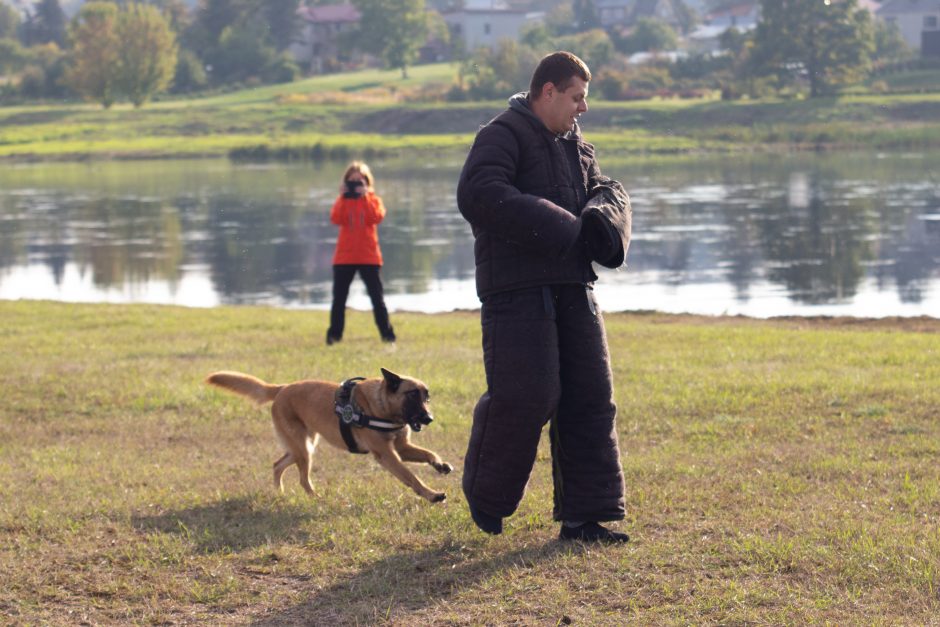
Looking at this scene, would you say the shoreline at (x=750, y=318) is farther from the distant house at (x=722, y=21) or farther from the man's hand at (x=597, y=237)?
the distant house at (x=722, y=21)

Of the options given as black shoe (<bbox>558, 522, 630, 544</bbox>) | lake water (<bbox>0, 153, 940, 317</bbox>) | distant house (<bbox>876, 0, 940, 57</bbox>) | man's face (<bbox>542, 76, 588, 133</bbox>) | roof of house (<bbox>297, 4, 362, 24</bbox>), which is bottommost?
lake water (<bbox>0, 153, 940, 317</bbox>)

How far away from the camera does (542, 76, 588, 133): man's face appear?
5.89 metres

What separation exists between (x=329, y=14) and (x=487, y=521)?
387 ft

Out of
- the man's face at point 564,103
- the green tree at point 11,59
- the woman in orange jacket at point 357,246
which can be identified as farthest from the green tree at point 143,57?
the man's face at point 564,103

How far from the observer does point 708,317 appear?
17.6 metres

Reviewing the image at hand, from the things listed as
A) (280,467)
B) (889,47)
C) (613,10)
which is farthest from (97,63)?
(280,467)

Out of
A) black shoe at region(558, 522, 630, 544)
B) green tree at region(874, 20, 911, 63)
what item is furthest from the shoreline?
green tree at region(874, 20, 911, 63)

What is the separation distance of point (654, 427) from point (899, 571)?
3637 mm

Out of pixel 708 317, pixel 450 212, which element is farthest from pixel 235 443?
pixel 450 212

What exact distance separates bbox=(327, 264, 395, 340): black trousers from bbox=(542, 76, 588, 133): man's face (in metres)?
7.71

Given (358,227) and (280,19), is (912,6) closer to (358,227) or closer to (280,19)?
(280,19)

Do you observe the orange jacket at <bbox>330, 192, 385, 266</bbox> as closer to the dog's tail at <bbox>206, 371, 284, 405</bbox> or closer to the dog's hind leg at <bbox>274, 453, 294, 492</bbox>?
the dog's tail at <bbox>206, 371, 284, 405</bbox>

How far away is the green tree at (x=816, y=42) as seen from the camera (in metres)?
68.1

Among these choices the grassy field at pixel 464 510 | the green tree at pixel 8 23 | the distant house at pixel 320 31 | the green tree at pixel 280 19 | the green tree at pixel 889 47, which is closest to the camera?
the grassy field at pixel 464 510
